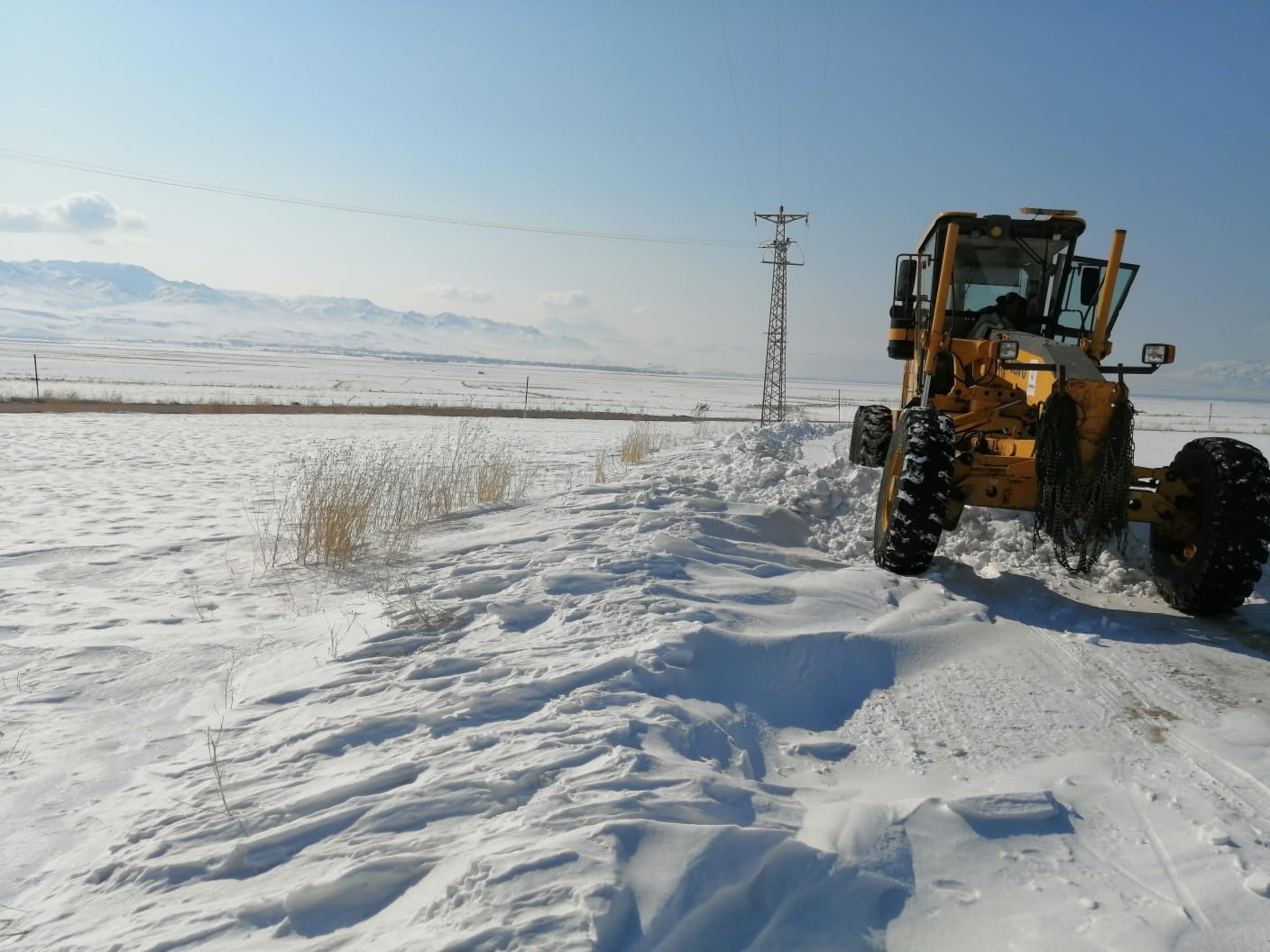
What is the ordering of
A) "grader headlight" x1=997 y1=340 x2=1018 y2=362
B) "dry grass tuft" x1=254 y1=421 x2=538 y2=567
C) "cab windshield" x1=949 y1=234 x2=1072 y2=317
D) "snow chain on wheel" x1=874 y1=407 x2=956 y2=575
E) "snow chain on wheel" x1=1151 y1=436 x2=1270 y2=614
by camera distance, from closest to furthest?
"snow chain on wheel" x1=1151 y1=436 x2=1270 y2=614
"snow chain on wheel" x1=874 y1=407 x2=956 y2=575
"grader headlight" x1=997 y1=340 x2=1018 y2=362
"dry grass tuft" x1=254 y1=421 x2=538 y2=567
"cab windshield" x1=949 y1=234 x2=1072 y2=317

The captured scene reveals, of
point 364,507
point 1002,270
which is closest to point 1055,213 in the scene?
point 1002,270

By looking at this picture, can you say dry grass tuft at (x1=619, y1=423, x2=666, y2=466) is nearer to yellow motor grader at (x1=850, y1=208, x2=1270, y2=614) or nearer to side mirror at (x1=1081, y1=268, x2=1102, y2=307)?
yellow motor grader at (x1=850, y1=208, x2=1270, y2=614)

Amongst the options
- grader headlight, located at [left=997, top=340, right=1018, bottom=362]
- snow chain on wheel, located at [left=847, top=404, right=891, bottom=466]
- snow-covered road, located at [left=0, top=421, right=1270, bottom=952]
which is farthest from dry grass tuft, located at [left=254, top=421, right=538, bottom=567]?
grader headlight, located at [left=997, top=340, right=1018, bottom=362]

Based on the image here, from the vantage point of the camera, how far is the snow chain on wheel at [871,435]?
929 centimetres

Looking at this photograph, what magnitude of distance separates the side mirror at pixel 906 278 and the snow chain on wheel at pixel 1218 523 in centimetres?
277

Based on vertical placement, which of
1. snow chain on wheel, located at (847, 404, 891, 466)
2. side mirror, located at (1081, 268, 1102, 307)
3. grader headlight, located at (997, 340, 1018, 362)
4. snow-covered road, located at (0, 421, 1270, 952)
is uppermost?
side mirror, located at (1081, 268, 1102, 307)

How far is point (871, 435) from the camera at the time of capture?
938 centimetres

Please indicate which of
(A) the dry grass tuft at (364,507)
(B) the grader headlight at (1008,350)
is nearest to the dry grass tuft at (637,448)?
(A) the dry grass tuft at (364,507)

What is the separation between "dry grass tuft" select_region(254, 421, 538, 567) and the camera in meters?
6.10

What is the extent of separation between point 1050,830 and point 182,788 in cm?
285

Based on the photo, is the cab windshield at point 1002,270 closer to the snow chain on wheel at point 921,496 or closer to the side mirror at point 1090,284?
the side mirror at point 1090,284

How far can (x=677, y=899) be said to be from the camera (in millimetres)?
1995

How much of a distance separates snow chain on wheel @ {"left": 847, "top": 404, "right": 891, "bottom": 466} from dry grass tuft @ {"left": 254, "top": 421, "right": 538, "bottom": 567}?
13.2 ft

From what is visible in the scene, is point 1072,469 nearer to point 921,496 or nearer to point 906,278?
point 921,496
